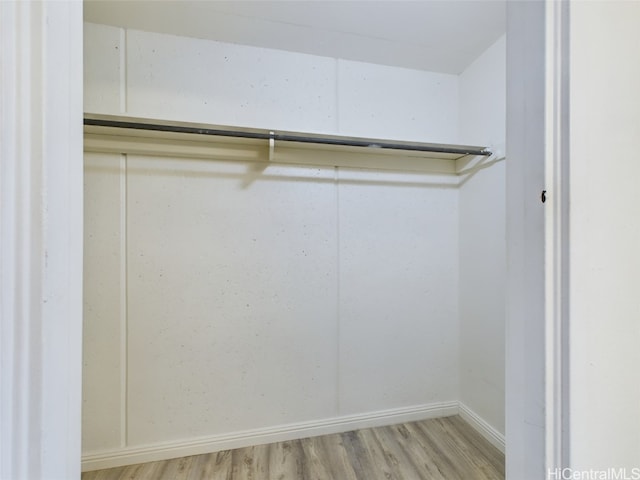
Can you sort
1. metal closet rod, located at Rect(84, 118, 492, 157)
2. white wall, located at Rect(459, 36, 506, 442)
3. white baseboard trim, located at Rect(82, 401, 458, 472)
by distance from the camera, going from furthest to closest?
→ white wall, located at Rect(459, 36, 506, 442) → white baseboard trim, located at Rect(82, 401, 458, 472) → metal closet rod, located at Rect(84, 118, 492, 157)

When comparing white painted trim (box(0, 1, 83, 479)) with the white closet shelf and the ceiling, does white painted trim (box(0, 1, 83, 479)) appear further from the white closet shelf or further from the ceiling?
the ceiling

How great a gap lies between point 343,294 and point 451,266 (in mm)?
793

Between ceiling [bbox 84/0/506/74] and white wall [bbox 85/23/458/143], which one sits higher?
ceiling [bbox 84/0/506/74]

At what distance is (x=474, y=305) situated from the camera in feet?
6.09

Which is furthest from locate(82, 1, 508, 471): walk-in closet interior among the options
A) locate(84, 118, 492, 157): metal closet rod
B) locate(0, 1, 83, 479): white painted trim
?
locate(0, 1, 83, 479): white painted trim

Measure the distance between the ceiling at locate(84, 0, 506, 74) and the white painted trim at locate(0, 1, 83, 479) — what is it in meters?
1.34

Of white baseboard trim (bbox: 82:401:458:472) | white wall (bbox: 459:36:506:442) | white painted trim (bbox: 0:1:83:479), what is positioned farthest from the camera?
white wall (bbox: 459:36:506:442)

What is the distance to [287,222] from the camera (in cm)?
176

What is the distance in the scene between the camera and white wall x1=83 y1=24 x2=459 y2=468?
1.56 m

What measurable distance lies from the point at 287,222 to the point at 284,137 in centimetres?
49

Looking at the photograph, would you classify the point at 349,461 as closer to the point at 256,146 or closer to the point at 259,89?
the point at 256,146

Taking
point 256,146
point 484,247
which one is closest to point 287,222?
point 256,146
